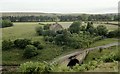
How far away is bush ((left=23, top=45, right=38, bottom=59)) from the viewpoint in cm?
3972

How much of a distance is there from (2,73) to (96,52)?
602 inches

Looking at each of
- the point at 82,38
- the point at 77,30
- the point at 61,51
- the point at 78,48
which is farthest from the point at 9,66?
the point at 77,30

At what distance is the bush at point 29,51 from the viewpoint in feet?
130

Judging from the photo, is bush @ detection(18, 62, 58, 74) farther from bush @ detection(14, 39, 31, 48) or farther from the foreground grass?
the foreground grass

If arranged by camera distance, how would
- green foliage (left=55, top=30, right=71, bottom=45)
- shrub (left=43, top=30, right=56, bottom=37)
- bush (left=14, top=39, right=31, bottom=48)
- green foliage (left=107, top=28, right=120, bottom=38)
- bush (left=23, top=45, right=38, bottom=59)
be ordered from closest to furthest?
bush (left=23, top=45, right=38, bottom=59) < bush (left=14, top=39, right=31, bottom=48) < green foliage (left=55, top=30, right=71, bottom=45) < shrub (left=43, top=30, right=56, bottom=37) < green foliage (left=107, top=28, right=120, bottom=38)

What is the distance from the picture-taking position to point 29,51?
131ft

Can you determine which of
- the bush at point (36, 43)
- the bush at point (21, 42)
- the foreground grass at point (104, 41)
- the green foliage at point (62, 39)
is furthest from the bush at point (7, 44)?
the foreground grass at point (104, 41)

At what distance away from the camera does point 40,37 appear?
48688 mm

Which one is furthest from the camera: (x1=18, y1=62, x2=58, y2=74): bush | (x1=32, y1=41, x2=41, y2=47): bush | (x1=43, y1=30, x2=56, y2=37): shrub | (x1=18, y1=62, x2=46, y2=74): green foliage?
(x1=43, y1=30, x2=56, y2=37): shrub

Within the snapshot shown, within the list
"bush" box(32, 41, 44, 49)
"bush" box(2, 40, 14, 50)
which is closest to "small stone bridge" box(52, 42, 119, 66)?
"bush" box(32, 41, 44, 49)

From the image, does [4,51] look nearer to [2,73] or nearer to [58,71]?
[2,73]

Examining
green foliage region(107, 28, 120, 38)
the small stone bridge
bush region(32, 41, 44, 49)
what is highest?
green foliage region(107, 28, 120, 38)

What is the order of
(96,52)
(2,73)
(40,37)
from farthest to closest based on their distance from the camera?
(40,37)
(96,52)
(2,73)

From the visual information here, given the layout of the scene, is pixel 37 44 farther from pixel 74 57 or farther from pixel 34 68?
pixel 34 68
